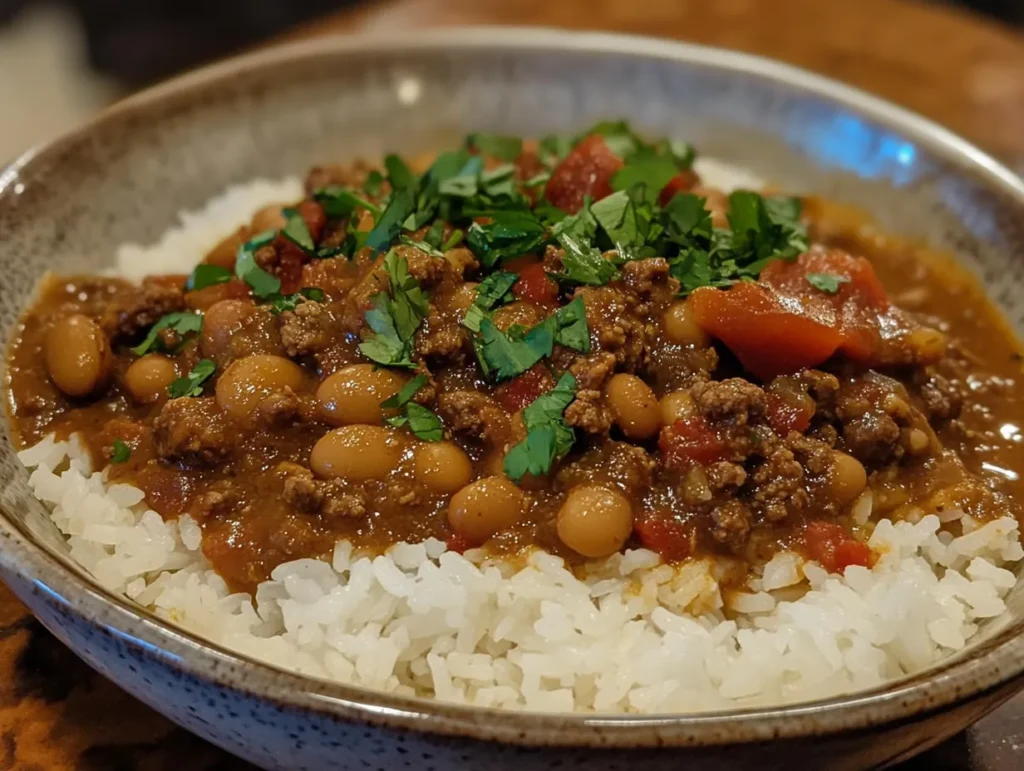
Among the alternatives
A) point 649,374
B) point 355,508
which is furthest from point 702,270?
point 355,508

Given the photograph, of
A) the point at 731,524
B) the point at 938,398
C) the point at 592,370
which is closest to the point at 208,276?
the point at 592,370

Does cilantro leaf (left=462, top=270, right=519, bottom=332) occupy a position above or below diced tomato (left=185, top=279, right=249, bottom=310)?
below

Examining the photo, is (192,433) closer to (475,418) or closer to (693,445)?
(475,418)

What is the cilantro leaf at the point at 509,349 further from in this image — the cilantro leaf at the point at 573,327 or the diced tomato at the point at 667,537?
the diced tomato at the point at 667,537

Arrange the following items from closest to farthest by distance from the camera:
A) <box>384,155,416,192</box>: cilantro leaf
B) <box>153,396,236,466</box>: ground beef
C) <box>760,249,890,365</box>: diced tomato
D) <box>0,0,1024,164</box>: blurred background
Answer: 1. <box>153,396,236,466</box>: ground beef
2. <box>760,249,890,365</box>: diced tomato
3. <box>384,155,416,192</box>: cilantro leaf
4. <box>0,0,1024,164</box>: blurred background

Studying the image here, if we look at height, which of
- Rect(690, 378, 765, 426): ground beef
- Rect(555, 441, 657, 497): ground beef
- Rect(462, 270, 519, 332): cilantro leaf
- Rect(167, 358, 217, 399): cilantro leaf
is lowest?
Rect(555, 441, 657, 497): ground beef

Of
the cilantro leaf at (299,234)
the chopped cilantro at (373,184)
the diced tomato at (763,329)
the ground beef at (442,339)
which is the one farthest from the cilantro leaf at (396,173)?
the diced tomato at (763,329)

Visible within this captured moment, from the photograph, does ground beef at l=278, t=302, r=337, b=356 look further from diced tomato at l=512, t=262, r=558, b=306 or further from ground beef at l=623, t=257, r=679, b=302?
ground beef at l=623, t=257, r=679, b=302

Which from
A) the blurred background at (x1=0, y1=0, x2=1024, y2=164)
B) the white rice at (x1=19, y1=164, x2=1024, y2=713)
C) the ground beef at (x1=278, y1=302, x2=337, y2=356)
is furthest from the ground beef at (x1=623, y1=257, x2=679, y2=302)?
the blurred background at (x1=0, y1=0, x2=1024, y2=164)
